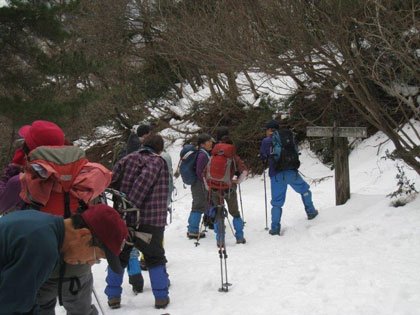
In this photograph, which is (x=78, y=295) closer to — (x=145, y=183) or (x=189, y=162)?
(x=145, y=183)

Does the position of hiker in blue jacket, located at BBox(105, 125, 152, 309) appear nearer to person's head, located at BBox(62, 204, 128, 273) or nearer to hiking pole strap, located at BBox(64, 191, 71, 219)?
hiking pole strap, located at BBox(64, 191, 71, 219)

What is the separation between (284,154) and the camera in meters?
7.10

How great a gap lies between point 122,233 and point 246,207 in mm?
7361

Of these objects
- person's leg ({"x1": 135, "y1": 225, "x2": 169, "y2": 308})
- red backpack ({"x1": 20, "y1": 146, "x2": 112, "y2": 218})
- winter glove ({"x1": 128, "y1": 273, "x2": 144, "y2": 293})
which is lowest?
winter glove ({"x1": 128, "y1": 273, "x2": 144, "y2": 293})

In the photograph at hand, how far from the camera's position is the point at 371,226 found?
20.5 feet

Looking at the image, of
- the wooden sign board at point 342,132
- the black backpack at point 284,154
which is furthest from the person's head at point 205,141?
the wooden sign board at point 342,132

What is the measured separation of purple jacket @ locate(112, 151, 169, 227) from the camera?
13.6 feet

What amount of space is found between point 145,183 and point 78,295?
1.44 m

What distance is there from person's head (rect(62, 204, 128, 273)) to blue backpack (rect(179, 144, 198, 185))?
→ 14.7 ft

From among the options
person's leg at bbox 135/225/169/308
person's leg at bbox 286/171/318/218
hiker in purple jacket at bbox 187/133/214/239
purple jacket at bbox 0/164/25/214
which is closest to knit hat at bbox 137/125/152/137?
hiker in purple jacket at bbox 187/133/214/239

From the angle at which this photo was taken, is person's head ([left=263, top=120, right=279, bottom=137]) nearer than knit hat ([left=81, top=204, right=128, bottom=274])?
No

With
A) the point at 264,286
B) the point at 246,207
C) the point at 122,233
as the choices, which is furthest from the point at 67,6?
the point at 122,233

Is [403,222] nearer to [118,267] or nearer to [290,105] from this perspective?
[118,267]

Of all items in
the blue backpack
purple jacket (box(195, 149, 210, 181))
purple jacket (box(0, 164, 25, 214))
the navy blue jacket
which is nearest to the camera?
the navy blue jacket
